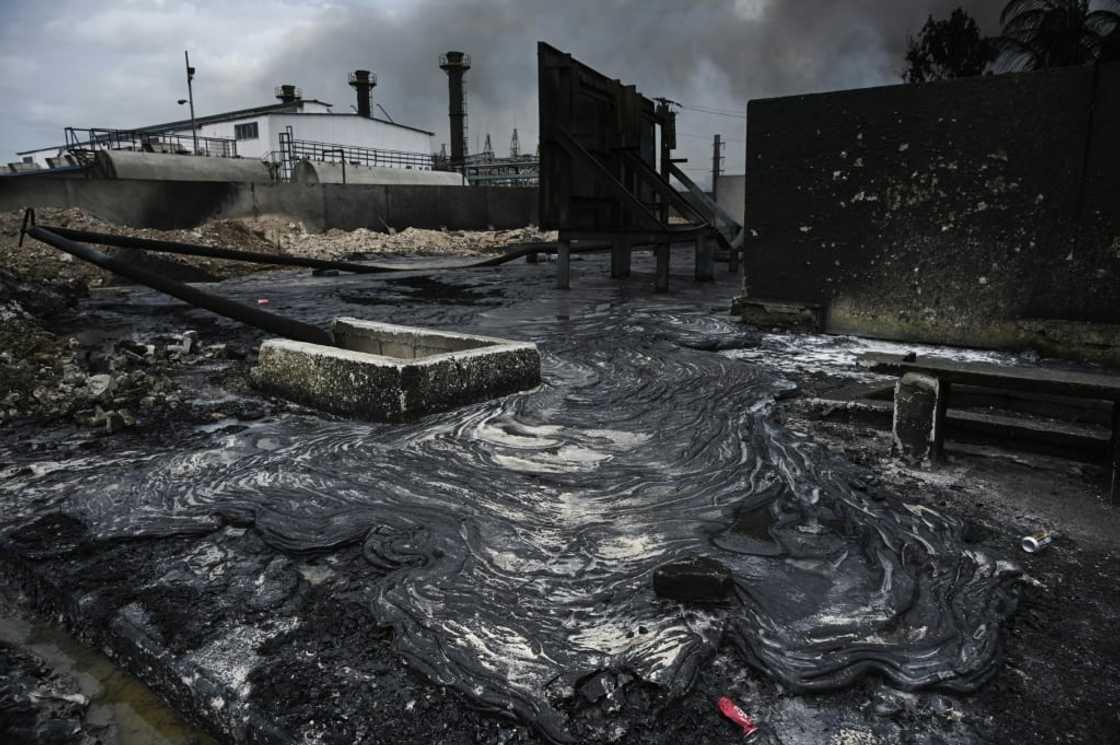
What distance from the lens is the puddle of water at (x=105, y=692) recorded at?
1619mm

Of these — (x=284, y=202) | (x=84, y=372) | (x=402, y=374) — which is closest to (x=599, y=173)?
(x=402, y=374)

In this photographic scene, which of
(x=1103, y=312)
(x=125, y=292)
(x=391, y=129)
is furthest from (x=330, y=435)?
(x=391, y=129)

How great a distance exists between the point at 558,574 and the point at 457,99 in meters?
37.0

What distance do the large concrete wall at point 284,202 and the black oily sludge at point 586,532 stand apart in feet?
40.4

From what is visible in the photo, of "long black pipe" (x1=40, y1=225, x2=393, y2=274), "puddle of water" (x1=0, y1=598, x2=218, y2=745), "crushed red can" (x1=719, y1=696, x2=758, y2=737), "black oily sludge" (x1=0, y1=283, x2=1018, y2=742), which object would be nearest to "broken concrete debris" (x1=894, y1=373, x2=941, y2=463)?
"black oily sludge" (x1=0, y1=283, x2=1018, y2=742)

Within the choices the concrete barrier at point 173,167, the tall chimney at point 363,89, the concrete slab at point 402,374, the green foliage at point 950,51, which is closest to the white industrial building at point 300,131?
the tall chimney at point 363,89

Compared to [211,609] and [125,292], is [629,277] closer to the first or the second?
[125,292]

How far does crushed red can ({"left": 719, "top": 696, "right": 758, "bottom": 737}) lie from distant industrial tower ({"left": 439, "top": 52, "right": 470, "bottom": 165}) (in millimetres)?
36124

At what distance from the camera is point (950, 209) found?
4941 mm

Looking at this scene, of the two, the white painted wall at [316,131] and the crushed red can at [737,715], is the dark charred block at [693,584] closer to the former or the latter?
the crushed red can at [737,715]

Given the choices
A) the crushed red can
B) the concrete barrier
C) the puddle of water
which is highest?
the concrete barrier

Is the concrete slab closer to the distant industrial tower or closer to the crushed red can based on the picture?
the crushed red can

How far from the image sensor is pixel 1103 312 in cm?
450

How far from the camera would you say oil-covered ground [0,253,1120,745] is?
5.15ft
